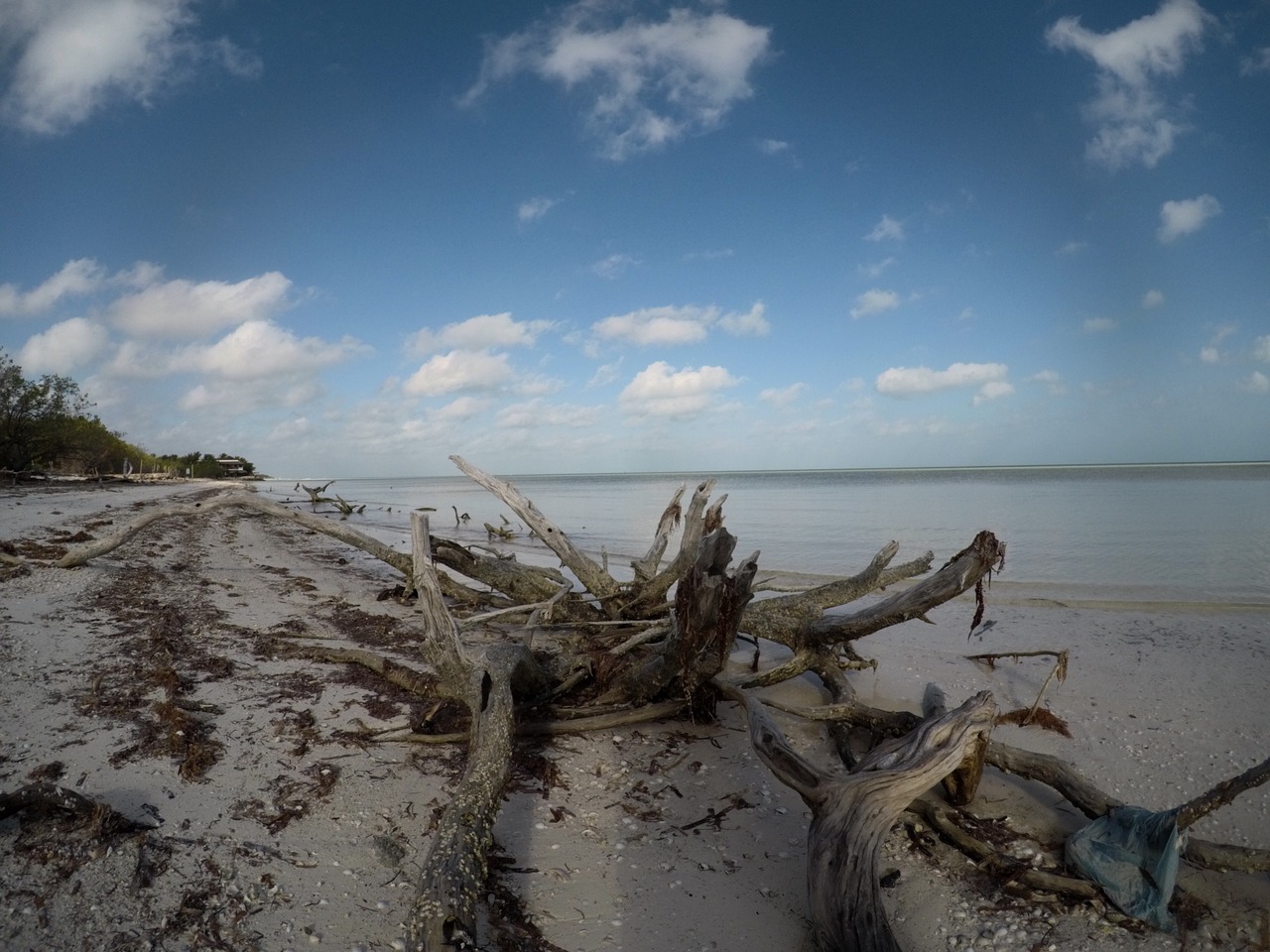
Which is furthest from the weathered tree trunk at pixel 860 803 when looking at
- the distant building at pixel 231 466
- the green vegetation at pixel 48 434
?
the distant building at pixel 231 466

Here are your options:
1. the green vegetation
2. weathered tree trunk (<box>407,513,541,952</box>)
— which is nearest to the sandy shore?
weathered tree trunk (<box>407,513,541,952</box>)

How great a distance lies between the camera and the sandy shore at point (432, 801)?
2529 millimetres

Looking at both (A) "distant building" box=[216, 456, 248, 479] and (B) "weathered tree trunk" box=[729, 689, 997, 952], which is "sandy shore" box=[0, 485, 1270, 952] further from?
(A) "distant building" box=[216, 456, 248, 479]

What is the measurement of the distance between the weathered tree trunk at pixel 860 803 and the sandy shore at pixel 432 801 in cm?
33

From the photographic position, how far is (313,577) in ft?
34.7

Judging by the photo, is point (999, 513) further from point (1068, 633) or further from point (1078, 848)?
point (1078, 848)

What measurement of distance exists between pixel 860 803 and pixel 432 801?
2.21 m

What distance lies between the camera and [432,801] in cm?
347

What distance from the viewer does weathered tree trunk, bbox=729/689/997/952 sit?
95.1 inches

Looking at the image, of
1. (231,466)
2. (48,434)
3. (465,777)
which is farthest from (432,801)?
(231,466)

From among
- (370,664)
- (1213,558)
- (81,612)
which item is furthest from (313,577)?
(1213,558)

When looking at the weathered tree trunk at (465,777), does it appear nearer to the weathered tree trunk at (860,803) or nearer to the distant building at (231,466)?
the weathered tree trunk at (860,803)

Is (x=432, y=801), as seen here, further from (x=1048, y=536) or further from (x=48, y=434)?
(x=48, y=434)

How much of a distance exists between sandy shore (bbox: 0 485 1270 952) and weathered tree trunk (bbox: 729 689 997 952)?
326 millimetres
